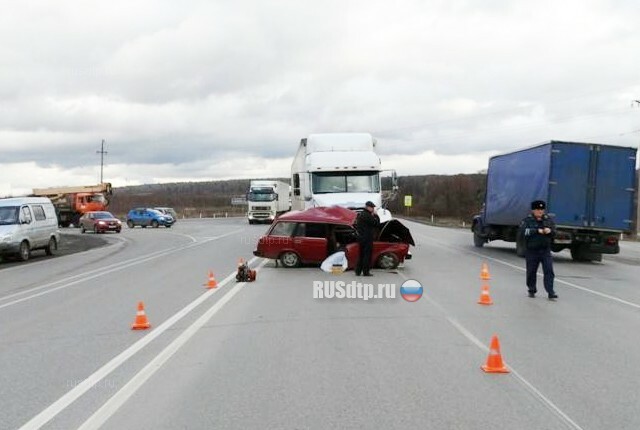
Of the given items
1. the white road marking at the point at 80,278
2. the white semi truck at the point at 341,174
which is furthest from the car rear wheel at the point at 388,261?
the white road marking at the point at 80,278

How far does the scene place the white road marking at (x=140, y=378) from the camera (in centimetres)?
467

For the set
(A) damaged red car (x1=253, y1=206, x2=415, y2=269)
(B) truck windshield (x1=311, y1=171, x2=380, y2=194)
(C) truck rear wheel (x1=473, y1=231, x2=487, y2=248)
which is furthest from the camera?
(C) truck rear wheel (x1=473, y1=231, x2=487, y2=248)

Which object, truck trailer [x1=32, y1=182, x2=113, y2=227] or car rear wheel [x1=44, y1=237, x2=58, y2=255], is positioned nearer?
car rear wheel [x1=44, y1=237, x2=58, y2=255]

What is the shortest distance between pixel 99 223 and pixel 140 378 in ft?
130

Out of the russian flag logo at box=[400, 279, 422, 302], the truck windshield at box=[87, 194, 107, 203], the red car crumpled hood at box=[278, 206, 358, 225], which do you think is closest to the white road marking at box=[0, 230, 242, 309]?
the red car crumpled hood at box=[278, 206, 358, 225]

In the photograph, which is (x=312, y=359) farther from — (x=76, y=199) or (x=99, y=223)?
(x=76, y=199)

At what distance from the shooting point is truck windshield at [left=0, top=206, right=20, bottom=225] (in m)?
21.3

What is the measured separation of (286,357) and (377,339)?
1.36m

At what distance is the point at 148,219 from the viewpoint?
54.2 meters

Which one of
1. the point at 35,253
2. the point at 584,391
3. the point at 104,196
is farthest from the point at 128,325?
the point at 104,196

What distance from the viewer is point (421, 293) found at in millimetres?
11383

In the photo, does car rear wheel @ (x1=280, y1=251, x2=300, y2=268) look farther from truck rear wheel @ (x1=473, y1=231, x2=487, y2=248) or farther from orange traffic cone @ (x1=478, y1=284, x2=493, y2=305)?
truck rear wheel @ (x1=473, y1=231, x2=487, y2=248)

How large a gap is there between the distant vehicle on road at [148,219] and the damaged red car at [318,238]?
128 ft

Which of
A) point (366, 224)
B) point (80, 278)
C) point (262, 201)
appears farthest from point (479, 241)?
point (262, 201)
